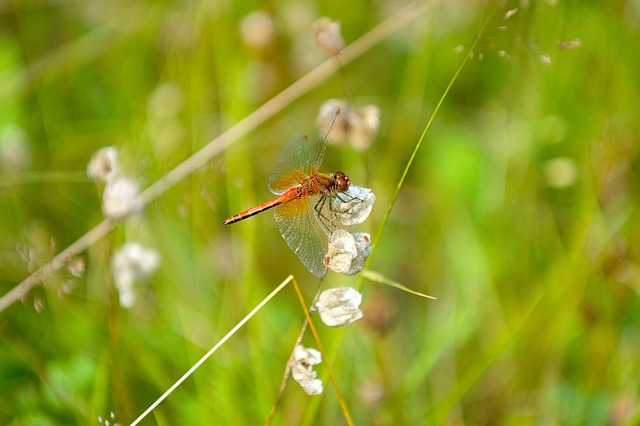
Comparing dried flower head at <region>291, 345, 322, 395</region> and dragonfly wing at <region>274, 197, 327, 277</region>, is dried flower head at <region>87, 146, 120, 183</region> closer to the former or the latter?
dragonfly wing at <region>274, 197, 327, 277</region>

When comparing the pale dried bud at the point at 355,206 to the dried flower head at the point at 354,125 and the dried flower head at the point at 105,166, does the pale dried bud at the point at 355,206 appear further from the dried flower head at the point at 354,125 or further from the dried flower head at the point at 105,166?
Result: the dried flower head at the point at 105,166

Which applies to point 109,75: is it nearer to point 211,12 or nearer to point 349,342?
point 211,12

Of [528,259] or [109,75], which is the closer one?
[528,259]

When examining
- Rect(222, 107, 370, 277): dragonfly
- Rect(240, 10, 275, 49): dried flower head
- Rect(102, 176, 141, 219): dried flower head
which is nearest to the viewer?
Rect(222, 107, 370, 277): dragonfly

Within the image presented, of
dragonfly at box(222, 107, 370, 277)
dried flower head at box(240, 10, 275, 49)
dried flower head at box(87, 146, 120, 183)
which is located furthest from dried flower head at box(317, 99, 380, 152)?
dried flower head at box(240, 10, 275, 49)

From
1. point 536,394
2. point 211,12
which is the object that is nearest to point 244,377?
point 536,394

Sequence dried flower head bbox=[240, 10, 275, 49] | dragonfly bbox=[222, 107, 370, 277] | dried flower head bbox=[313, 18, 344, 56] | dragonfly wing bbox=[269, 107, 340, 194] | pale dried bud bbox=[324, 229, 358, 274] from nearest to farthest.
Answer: pale dried bud bbox=[324, 229, 358, 274] → dragonfly bbox=[222, 107, 370, 277] → dragonfly wing bbox=[269, 107, 340, 194] → dried flower head bbox=[313, 18, 344, 56] → dried flower head bbox=[240, 10, 275, 49]
